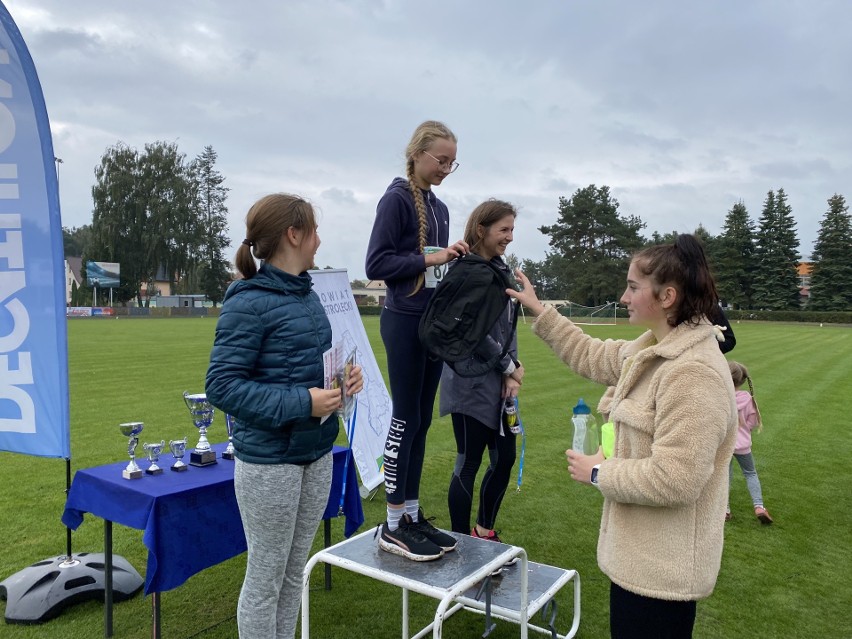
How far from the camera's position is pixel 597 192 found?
216 ft

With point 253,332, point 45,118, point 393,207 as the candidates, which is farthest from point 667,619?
point 45,118

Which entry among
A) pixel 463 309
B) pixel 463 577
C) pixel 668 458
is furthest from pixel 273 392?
pixel 668 458

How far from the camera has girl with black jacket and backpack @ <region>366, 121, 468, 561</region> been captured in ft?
9.51

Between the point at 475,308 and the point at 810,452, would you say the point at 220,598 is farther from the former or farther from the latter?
the point at 810,452

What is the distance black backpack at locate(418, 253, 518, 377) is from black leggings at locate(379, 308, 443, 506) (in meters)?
0.26

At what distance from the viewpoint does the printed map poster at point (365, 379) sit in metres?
5.55

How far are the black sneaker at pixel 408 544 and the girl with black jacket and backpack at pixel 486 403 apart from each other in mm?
768

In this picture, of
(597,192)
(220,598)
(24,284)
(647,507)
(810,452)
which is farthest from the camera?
(597,192)

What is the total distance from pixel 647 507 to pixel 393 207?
1.73m

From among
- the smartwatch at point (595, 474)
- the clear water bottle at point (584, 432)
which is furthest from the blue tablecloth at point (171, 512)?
the smartwatch at point (595, 474)

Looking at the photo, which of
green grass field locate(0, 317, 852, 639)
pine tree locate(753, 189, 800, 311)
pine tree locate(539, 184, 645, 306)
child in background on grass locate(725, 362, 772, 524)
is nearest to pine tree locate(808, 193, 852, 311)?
pine tree locate(753, 189, 800, 311)

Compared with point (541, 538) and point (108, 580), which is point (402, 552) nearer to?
point (108, 580)

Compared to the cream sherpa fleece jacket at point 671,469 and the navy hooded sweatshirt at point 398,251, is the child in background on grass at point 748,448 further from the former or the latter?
the cream sherpa fleece jacket at point 671,469

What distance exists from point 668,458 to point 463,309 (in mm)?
1129
